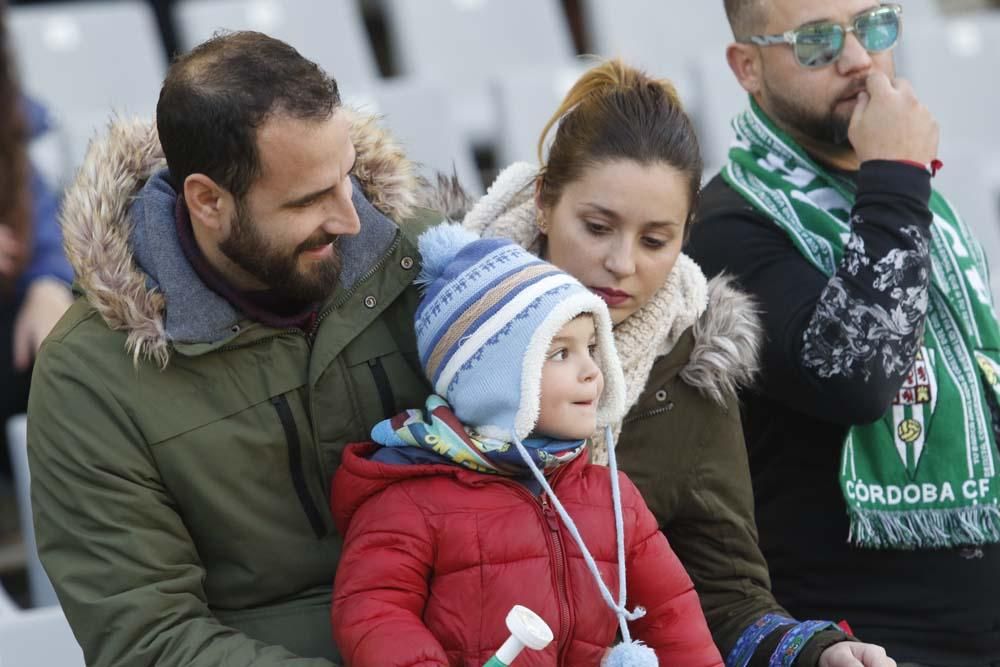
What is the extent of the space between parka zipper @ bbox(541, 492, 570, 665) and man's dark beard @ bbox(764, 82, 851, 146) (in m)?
0.92

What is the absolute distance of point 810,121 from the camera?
2287mm

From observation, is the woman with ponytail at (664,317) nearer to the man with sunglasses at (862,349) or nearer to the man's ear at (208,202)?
the man with sunglasses at (862,349)

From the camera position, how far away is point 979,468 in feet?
7.18

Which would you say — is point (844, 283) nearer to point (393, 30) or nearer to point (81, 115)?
point (81, 115)

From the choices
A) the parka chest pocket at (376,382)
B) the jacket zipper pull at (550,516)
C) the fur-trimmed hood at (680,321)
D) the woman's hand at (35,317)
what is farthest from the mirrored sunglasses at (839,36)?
the woman's hand at (35,317)

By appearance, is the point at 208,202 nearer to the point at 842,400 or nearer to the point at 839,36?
the point at 842,400

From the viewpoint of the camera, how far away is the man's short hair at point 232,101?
5.55 ft

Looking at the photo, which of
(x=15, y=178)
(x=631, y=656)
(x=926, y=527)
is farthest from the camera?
(x=15, y=178)

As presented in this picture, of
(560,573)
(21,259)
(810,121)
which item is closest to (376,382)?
(560,573)

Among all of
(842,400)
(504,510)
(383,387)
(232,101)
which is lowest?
(842,400)

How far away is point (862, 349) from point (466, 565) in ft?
2.36

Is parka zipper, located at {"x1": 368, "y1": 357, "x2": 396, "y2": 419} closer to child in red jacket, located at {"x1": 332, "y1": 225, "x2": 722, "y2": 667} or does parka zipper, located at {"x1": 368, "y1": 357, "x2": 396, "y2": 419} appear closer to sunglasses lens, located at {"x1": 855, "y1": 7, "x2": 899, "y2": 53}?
child in red jacket, located at {"x1": 332, "y1": 225, "x2": 722, "y2": 667}

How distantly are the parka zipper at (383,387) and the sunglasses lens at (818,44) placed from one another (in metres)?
0.89

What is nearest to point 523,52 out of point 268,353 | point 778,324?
point 778,324
